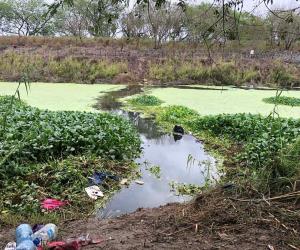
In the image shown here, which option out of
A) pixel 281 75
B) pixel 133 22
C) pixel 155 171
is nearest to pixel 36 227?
pixel 133 22

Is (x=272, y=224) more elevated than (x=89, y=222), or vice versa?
(x=272, y=224)

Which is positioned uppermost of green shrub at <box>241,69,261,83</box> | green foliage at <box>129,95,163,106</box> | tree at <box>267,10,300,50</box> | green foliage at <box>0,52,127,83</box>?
tree at <box>267,10,300,50</box>

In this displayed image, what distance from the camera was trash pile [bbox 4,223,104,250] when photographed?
12.7 feet

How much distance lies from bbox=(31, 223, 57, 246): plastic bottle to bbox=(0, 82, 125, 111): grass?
9.13 m

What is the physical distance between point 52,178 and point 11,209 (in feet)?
3.15

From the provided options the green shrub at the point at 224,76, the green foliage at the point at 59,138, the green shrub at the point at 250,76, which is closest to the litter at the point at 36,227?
the green foliage at the point at 59,138

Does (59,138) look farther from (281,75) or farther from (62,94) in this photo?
(281,75)

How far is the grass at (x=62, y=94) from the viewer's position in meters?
13.9

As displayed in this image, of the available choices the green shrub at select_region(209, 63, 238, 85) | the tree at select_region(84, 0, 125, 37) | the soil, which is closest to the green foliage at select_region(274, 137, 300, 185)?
the soil

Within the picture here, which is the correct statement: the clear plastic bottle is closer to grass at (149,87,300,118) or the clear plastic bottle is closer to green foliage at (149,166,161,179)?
green foliage at (149,166,161,179)

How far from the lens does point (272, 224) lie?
13.6 feet

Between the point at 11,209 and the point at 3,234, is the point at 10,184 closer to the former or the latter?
the point at 11,209

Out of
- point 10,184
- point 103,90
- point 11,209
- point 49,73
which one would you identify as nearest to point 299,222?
point 11,209

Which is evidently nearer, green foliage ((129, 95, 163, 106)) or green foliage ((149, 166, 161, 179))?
green foliage ((149, 166, 161, 179))
